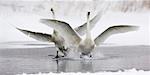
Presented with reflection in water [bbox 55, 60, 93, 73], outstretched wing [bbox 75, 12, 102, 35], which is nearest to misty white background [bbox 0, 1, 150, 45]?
outstretched wing [bbox 75, 12, 102, 35]

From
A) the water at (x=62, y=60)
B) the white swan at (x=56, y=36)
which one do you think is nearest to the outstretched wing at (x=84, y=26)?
the white swan at (x=56, y=36)

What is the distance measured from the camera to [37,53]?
174 centimetres

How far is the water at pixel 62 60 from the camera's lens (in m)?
1.71

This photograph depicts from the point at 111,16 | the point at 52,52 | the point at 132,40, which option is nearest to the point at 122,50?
the point at 132,40

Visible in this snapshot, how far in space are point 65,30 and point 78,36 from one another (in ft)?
0.23

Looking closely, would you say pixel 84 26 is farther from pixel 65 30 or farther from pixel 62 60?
pixel 62 60

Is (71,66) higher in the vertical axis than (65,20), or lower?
lower

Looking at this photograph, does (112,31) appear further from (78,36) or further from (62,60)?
(62,60)

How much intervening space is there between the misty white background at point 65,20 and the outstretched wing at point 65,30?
0.02 metres

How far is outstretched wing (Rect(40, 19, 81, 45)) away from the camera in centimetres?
173

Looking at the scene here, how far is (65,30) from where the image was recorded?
5.70ft

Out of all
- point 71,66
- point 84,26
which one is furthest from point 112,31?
point 71,66

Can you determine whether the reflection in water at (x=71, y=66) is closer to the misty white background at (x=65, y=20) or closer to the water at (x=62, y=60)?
the water at (x=62, y=60)

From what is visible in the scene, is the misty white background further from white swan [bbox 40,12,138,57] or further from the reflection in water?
the reflection in water
